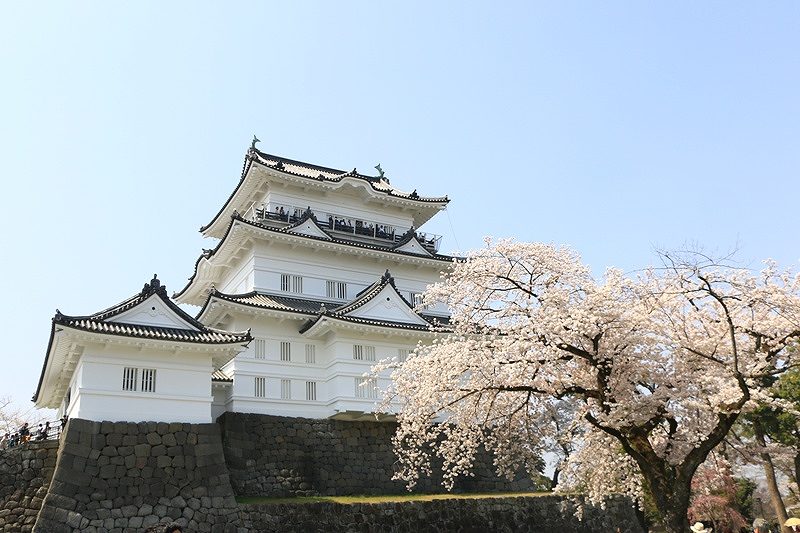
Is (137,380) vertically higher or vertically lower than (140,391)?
higher

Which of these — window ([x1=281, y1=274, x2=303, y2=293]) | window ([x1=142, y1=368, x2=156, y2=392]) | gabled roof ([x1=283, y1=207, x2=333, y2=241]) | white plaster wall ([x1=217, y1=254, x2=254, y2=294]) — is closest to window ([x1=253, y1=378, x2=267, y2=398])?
white plaster wall ([x1=217, y1=254, x2=254, y2=294])

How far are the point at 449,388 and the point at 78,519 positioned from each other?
9.16 metres

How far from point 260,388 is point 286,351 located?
1564 millimetres

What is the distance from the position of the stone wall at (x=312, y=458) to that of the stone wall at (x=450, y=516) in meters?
1.87

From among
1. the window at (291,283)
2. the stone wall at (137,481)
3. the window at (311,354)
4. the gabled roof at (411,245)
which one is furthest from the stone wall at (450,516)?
the gabled roof at (411,245)

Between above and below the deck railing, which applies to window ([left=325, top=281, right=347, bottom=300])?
below

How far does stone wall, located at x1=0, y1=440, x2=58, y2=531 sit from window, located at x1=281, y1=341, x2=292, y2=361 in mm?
7404

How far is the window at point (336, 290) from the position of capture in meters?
24.7

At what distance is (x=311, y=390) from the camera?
2177cm

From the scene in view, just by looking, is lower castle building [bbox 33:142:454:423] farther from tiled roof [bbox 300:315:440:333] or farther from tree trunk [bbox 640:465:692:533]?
tree trunk [bbox 640:465:692:533]

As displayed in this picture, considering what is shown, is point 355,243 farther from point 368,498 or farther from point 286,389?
point 368,498

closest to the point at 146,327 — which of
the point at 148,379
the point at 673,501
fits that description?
the point at 148,379

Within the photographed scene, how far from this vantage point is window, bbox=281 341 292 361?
21766mm

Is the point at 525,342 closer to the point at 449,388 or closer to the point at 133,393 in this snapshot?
the point at 449,388
